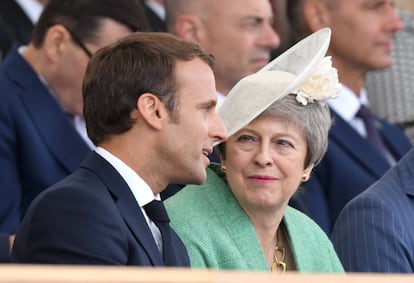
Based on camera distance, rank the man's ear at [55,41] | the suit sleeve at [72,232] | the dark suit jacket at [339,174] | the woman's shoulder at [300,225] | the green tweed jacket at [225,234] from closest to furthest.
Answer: the suit sleeve at [72,232], the green tweed jacket at [225,234], the woman's shoulder at [300,225], the man's ear at [55,41], the dark suit jacket at [339,174]

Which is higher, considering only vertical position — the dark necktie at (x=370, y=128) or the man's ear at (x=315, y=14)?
the man's ear at (x=315, y=14)

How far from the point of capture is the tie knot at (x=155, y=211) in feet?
12.0

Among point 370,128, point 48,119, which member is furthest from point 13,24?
point 370,128

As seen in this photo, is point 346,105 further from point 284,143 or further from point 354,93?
point 284,143

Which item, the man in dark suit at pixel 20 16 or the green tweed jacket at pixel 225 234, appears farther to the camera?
the man in dark suit at pixel 20 16

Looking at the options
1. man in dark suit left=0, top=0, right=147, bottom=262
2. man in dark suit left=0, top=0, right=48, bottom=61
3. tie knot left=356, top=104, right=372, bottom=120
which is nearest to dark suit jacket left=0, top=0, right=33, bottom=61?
man in dark suit left=0, top=0, right=48, bottom=61

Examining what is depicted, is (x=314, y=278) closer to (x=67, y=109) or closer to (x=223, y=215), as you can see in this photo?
(x=223, y=215)

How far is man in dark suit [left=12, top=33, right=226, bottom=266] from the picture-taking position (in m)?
3.39

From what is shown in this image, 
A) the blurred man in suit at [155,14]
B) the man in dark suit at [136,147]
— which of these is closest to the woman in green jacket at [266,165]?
the man in dark suit at [136,147]

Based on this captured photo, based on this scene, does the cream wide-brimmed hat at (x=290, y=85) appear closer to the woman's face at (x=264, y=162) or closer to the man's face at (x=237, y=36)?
the woman's face at (x=264, y=162)

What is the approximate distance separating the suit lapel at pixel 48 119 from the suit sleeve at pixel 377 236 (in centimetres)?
121

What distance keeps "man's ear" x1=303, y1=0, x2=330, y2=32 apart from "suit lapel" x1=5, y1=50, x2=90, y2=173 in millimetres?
1697

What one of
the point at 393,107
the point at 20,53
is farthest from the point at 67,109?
the point at 393,107

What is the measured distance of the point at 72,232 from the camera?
3.33 m
